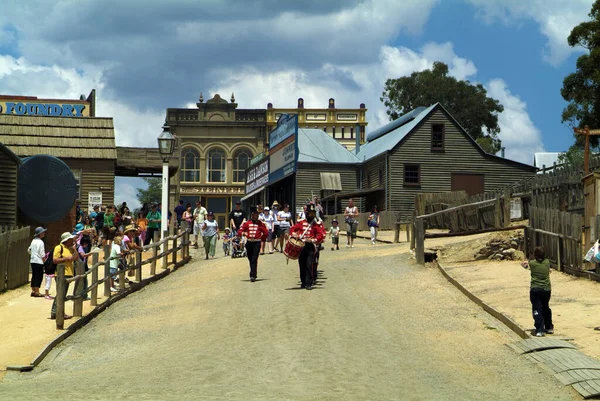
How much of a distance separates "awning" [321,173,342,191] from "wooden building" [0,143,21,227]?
24647 millimetres

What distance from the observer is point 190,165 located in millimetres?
76125

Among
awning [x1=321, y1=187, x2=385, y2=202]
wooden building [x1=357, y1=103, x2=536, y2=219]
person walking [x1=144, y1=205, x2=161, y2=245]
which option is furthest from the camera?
wooden building [x1=357, y1=103, x2=536, y2=219]

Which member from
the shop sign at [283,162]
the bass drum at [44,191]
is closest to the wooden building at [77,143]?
the bass drum at [44,191]

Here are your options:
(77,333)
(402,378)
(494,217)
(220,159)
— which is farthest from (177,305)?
(220,159)

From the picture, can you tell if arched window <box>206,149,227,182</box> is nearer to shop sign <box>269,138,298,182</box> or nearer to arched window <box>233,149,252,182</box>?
arched window <box>233,149,252,182</box>

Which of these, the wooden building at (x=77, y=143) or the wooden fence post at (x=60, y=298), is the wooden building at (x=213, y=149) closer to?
the wooden building at (x=77, y=143)

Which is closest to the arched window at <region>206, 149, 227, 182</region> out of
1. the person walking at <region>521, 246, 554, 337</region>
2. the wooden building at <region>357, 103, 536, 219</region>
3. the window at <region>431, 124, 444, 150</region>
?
the wooden building at <region>357, 103, 536, 219</region>

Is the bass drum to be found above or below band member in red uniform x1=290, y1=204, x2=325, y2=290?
above

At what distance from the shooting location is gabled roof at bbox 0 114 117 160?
1518 inches

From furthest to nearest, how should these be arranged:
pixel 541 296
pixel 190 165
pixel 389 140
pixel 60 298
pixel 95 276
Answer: pixel 190 165 < pixel 389 140 < pixel 95 276 < pixel 60 298 < pixel 541 296

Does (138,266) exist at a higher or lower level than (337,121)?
lower

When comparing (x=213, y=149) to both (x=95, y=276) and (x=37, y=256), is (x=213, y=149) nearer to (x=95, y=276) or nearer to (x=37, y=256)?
(x=37, y=256)

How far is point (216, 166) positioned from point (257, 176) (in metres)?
16.8

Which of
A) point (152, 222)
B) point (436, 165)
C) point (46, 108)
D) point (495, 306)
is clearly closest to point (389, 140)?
point (436, 165)
